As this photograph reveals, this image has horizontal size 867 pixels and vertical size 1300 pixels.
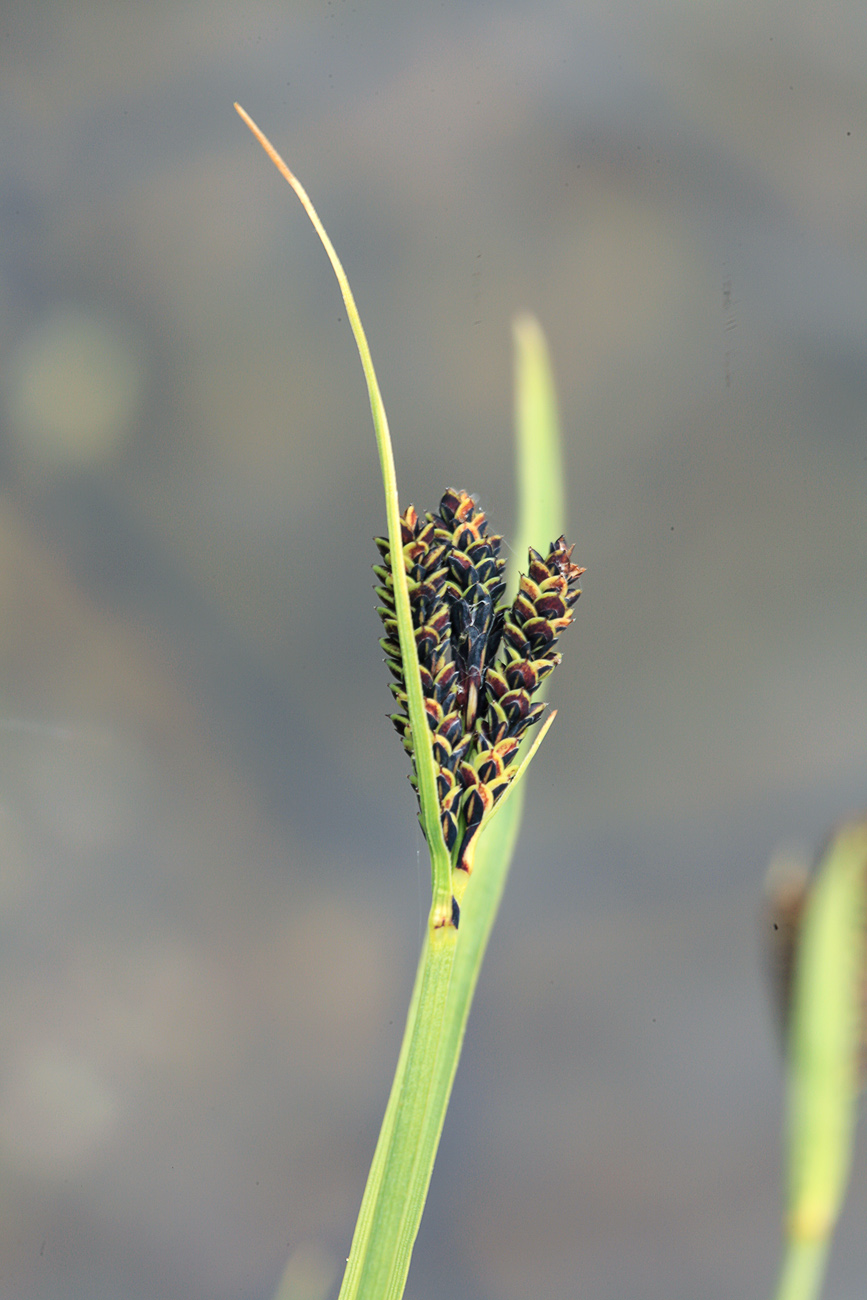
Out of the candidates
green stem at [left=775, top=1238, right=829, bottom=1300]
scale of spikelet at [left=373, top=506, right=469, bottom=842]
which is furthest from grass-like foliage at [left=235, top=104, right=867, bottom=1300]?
green stem at [left=775, top=1238, right=829, bottom=1300]

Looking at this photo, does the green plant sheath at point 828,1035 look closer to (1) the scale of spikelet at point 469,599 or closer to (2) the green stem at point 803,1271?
(2) the green stem at point 803,1271

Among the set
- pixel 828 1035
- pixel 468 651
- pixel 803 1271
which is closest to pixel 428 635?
pixel 468 651

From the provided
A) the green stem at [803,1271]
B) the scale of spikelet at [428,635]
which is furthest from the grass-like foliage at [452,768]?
the green stem at [803,1271]

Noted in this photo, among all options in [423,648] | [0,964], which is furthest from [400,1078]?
[0,964]

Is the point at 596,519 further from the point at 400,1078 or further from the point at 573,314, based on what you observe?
the point at 400,1078

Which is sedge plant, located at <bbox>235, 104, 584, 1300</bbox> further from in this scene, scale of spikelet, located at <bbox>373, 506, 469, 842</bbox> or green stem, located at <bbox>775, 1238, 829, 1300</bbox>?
green stem, located at <bbox>775, 1238, 829, 1300</bbox>

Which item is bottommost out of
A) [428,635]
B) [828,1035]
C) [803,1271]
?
[803,1271]

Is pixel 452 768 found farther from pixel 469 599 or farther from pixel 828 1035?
pixel 828 1035
